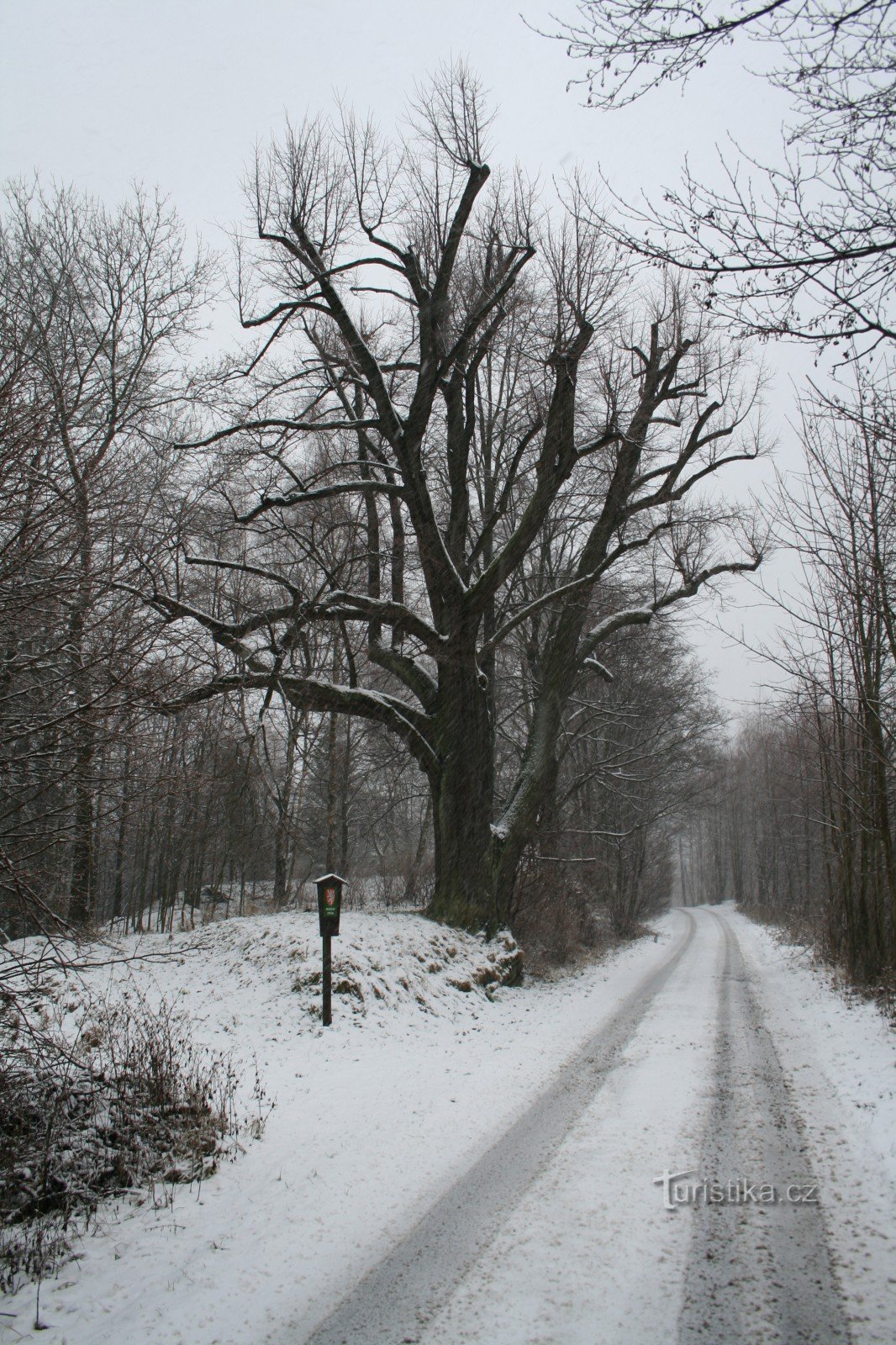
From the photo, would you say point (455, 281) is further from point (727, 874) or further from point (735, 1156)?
point (727, 874)

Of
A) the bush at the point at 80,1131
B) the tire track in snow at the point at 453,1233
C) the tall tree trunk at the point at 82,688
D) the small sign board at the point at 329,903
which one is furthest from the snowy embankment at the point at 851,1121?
the small sign board at the point at 329,903

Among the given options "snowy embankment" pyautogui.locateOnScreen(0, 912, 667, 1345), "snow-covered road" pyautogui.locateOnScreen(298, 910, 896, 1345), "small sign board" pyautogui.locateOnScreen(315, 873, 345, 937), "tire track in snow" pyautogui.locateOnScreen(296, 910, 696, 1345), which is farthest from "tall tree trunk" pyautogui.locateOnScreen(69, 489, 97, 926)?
"small sign board" pyautogui.locateOnScreen(315, 873, 345, 937)

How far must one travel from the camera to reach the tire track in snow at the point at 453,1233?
10.7 feet

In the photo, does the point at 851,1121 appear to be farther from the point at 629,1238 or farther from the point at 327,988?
the point at 327,988

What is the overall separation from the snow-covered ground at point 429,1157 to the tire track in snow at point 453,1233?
81mm

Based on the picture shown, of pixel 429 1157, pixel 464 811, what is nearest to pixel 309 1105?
pixel 429 1157

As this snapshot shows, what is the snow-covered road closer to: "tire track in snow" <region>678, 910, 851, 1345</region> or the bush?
"tire track in snow" <region>678, 910, 851, 1345</region>

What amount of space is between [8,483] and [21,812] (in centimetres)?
202

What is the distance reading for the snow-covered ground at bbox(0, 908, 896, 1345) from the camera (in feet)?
10.9

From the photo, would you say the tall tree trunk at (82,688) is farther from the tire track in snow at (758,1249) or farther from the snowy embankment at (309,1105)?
the tire track in snow at (758,1249)

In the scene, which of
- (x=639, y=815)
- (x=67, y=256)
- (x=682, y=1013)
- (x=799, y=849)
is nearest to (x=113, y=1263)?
(x=682, y=1013)

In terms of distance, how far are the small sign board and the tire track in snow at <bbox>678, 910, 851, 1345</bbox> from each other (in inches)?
155

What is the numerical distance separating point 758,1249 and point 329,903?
17.0 feet

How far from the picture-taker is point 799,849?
3538 cm
